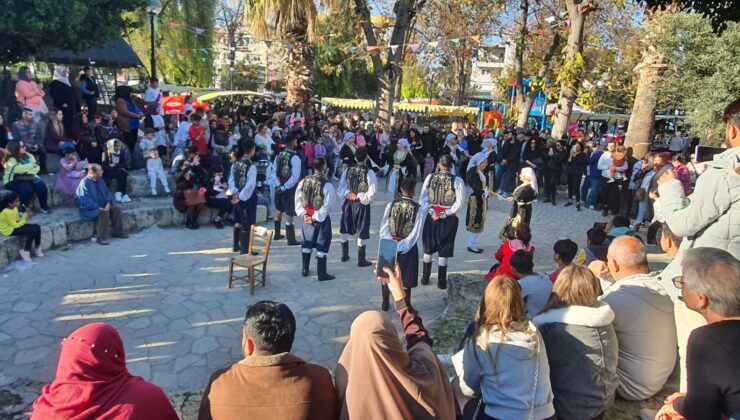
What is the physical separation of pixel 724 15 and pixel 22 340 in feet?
25.9

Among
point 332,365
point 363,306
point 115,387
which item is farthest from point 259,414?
point 363,306

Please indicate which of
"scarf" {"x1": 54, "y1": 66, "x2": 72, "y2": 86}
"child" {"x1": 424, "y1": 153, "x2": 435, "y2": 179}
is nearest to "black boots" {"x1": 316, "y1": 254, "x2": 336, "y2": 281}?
"scarf" {"x1": 54, "y1": 66, "x2": 72, "y2": 86}

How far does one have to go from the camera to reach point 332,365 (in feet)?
17.2

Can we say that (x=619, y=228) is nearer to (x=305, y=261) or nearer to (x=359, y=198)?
(x=359, y=198)

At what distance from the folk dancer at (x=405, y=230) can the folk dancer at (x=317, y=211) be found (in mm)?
1227

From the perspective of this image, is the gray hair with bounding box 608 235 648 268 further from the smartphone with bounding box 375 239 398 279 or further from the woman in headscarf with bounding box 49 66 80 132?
the woman in headscarf with bounding box 49 66 80 132

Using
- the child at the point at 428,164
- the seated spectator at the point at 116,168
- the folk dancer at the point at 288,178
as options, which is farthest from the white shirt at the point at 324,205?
the child at the point at 428,164

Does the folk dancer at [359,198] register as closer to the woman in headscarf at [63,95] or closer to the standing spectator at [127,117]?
the standing spectator at [127,117]

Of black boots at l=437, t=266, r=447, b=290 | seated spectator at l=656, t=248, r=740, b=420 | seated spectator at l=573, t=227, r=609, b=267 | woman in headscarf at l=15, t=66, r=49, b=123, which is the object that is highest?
woman in headscarf at l=15, t=66, r=49, b=123

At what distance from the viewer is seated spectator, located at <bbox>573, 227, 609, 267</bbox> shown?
5449 millimetres

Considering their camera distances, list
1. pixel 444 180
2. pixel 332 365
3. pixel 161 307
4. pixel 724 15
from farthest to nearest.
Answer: pixel 444 180 < pixel 161 307 < pixel 332 365 < pixel 724 15

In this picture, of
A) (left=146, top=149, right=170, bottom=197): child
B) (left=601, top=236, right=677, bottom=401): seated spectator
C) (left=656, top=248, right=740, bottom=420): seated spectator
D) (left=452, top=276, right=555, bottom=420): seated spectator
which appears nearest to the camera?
(left=656, top=248, right=740, bottom=420): seated spectator

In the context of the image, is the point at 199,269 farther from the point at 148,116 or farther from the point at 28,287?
the point at 148,116

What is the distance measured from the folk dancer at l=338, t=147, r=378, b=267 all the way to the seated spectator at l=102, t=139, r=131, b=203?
4820 mm
